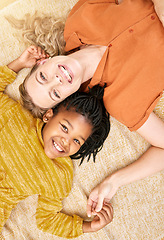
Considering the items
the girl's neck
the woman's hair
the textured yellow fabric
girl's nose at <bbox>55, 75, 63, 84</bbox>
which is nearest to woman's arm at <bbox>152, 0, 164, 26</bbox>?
the girl's neck

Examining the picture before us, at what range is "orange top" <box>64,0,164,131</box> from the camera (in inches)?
41.4

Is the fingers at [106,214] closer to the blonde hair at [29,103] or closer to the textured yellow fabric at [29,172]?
the textured yellow fabric at [29,172]

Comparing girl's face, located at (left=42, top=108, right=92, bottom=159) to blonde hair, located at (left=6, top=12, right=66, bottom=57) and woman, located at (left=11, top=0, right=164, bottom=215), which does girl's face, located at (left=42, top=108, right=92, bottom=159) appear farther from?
blonde hair, located at (left=6, top=12, right=66, bottom=57)

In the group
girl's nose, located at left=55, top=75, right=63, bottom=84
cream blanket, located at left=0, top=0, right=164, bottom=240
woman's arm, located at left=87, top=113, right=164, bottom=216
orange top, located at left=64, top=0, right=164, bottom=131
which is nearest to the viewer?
girl's nose, located at left=55, top=75, right=63, bottom=84

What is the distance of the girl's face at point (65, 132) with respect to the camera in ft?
3.52

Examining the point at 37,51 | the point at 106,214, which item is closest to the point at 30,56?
the point at 37,51

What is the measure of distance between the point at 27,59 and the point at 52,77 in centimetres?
45

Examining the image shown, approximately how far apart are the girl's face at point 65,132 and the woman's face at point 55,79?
11 cm

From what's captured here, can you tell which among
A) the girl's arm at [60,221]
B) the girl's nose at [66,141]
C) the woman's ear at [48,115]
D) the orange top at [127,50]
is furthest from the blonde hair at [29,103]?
the girl's arm at [60,221]

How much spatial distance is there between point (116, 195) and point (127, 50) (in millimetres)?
843

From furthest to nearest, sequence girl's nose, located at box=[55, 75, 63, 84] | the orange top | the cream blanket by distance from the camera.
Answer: the cream blanket, the orange top, girl's nose, located at box=[55, 75, 63, 84]

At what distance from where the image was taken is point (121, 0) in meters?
1.17

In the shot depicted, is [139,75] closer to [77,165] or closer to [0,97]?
[77,165]

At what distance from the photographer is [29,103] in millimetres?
1155
